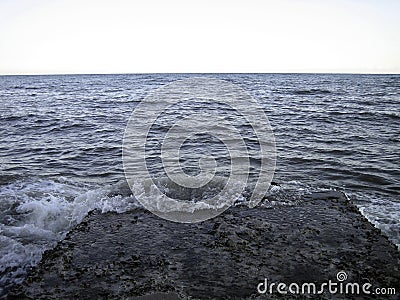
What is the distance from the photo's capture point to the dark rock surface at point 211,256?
364 centimetres

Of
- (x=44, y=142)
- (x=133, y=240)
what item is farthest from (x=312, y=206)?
(x=44, y=142)

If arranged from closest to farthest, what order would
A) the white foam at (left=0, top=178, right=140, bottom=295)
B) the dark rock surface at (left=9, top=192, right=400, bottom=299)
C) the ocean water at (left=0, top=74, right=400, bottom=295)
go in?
the dark rock surface at (left=9, top=192, right=400, bottom=299), the white foam at (left=0, top=178, right=140, bottom=295), the ocean water at (left=0, top=74, right=400, bottom=295)

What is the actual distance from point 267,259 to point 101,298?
2.07 m

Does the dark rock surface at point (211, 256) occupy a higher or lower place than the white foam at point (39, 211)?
higher

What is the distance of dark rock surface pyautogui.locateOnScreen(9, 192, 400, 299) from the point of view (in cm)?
364

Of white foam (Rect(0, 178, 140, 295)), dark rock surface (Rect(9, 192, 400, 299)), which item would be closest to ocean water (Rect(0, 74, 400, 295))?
white foam (Rect(0, 178, 140, 295))

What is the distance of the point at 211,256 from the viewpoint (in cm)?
428

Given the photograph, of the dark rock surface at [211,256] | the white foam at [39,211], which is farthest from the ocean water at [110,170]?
the dark rock surface at [211,256]

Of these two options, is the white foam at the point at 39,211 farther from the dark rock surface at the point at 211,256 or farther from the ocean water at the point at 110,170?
the dark rock surface at the point at 211,256

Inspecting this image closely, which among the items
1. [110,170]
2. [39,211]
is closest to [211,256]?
[39,211]

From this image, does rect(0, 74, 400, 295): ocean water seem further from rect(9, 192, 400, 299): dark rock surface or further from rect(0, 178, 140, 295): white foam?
rect(9, 192, 400, 299): dark rock surface

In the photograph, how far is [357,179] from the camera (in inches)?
323

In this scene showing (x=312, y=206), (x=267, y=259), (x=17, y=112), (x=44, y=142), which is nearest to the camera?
(x=267, y=259)

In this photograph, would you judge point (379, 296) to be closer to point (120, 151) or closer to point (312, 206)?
point (312, 206)
